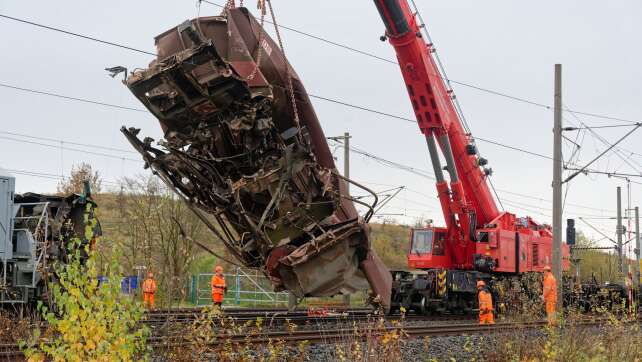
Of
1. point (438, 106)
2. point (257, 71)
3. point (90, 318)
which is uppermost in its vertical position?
point (438, 106)

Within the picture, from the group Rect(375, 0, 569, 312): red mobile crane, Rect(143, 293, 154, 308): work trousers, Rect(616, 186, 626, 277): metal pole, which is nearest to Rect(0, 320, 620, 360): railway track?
Rect(143, 293, 154, 308): work trousers

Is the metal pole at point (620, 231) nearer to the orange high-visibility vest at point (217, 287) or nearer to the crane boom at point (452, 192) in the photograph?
the crane boom at point (452, 192)

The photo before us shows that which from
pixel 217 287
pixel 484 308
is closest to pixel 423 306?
pixel 484 308

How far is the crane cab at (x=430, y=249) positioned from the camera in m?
19.4

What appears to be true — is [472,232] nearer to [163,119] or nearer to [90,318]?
[163,119]

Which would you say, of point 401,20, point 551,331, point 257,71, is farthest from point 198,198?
point 401,20

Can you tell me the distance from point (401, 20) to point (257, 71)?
7853 mm

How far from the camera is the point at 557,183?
57.0ft

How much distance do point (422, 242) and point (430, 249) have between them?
0.37 m

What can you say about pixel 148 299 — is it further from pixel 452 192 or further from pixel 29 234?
pixel 452 192

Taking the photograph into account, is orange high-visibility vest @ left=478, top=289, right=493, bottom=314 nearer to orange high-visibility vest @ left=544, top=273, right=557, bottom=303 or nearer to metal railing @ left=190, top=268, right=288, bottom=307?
orange high-visibility vest @ left=544, top=273, right=557, bottom=303

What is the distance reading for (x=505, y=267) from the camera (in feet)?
63.6

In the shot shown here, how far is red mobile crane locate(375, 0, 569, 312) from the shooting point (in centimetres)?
1612

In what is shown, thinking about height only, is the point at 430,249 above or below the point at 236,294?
above
